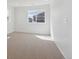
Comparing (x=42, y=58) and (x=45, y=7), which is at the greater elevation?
(x=45, y=7)

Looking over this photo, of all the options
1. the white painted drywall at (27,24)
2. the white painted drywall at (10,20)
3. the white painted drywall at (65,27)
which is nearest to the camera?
the white painted drywall at (65,27)

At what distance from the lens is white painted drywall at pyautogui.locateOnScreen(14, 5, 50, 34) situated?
34.9 ft

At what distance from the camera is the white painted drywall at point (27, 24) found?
1062cm

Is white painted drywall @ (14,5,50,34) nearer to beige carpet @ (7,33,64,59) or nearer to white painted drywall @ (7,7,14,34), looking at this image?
white painted drywall @ (7,7,14,34)

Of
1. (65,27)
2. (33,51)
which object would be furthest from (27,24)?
(65,27)

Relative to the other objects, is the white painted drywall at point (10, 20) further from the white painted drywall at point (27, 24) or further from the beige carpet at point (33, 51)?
the beige carpet at point (33, 51)

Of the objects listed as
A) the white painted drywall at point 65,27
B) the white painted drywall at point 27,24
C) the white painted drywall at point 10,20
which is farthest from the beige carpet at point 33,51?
the white painted drywall at point 10,20
